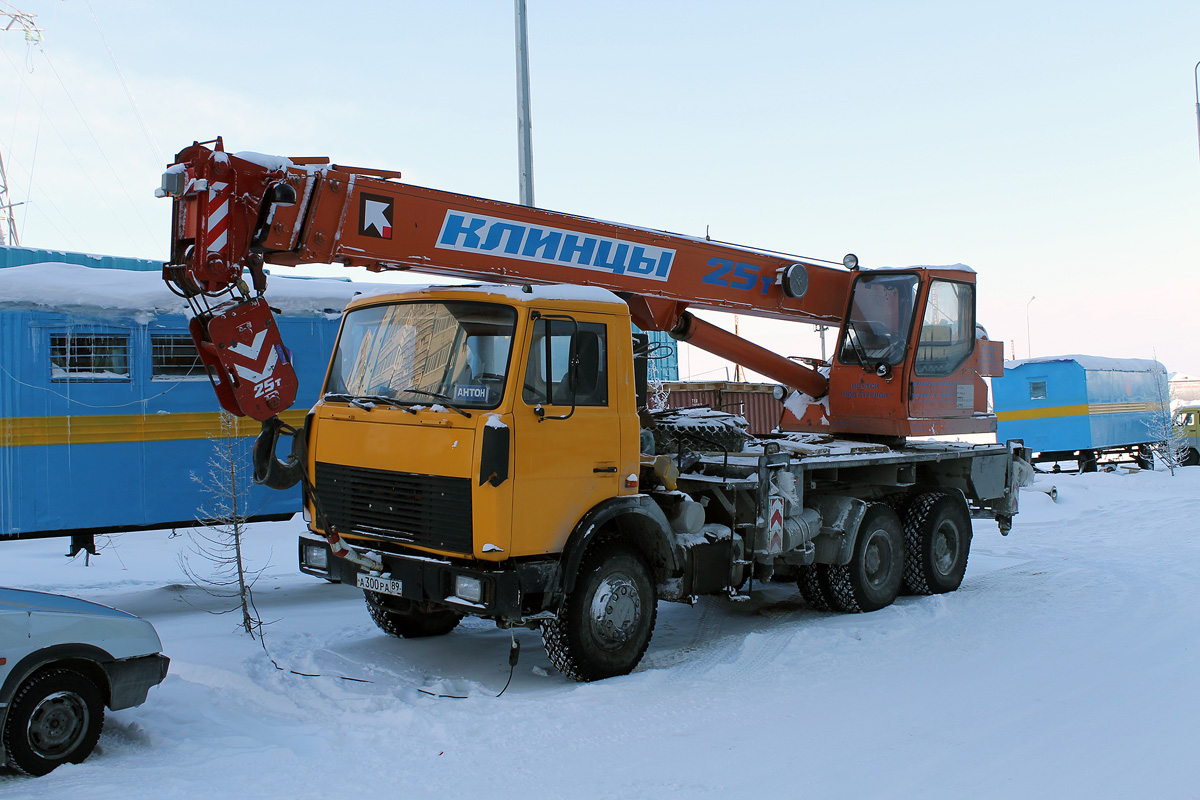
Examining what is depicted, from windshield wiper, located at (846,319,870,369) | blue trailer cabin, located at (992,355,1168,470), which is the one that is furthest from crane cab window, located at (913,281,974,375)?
blue trailer cabin, located at (992,355,1168,470)

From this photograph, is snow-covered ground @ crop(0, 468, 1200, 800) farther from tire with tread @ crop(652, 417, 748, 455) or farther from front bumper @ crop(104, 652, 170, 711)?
tire with tread @ crop(652, 417, 748, 455)

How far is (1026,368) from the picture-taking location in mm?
26734

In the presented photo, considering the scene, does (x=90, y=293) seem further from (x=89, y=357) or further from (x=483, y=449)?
(x=483, y=449)

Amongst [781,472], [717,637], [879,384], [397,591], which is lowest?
[717,637]

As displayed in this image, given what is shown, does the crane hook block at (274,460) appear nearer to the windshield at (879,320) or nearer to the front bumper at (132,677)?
the front bumper at (132,677)

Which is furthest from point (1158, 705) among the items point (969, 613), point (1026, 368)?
point (1026, 368)

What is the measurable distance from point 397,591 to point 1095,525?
41.3 ft

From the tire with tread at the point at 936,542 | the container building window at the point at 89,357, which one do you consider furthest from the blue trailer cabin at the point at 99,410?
the tire with tread at the point at 936,542

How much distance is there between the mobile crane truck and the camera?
5801mm

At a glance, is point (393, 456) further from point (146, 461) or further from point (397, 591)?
point (146, 461)

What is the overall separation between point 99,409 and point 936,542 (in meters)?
8.60

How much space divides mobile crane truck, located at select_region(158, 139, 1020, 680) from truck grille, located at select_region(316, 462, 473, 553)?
0.05 feet

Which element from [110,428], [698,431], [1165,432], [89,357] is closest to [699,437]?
[698,431]

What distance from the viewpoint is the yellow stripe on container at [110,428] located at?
880 centimetres
